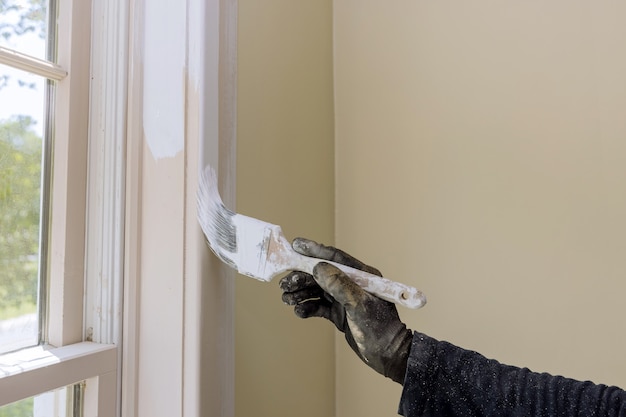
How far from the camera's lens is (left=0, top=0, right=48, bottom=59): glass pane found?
1.81 feet

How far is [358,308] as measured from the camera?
529 millimetres

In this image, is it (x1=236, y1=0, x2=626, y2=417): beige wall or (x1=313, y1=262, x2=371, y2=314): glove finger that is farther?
(x1=236, y1=0, x2=626, y2=417): beige wall

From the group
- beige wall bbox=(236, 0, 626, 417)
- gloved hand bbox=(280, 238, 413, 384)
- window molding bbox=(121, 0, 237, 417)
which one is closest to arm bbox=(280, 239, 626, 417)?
gloved hand bbox=(280, 238, 413, 384)

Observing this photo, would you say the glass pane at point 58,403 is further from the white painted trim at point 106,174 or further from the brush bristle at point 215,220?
the brush bristle at point 215,220

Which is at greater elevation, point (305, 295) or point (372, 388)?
point (305, 295)

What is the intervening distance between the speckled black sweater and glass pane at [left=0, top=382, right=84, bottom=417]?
45 centimetres

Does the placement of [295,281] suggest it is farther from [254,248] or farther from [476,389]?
[476,389]

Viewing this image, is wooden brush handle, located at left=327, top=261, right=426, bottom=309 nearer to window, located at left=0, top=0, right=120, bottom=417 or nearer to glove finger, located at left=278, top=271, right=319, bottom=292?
glove finger, located at left=278, top=271, right=319, bottom=292

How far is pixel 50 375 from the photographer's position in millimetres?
517

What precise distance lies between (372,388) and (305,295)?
535 millimetres

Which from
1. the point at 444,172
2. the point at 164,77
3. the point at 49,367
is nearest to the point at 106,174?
the point at 164,77

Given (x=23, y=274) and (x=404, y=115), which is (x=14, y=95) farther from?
(x=404, y=115)

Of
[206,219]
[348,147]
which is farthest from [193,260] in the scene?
[348,147]

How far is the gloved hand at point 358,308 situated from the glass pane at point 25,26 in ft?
1.53
